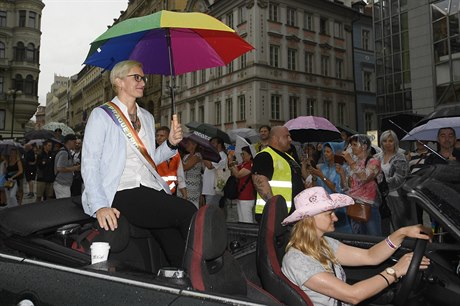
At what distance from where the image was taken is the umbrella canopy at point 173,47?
3.71 metres

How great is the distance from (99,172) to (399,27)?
25.9 meters

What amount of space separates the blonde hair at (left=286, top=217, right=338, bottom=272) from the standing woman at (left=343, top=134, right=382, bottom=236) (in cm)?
Result: 297

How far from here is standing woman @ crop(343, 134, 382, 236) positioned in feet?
17.9

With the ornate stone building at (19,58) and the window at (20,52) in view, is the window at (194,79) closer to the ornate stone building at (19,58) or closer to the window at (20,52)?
the ornate stone building at (19,58)

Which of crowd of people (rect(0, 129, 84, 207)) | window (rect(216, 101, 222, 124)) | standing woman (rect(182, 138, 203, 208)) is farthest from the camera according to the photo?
window (rect(216, 101, 222, 124))

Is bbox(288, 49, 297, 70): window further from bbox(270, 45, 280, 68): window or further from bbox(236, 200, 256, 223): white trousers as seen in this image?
bbox(236, 200, 256, 223): white trousers

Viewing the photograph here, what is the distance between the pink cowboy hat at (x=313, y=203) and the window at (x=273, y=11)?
103 feet

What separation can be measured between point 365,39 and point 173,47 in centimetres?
3900

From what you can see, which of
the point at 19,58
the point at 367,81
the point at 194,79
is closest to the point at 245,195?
the point at 194,79

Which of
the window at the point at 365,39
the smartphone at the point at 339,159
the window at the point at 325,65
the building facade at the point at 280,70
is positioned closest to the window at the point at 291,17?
the building facade at the point at 280,70

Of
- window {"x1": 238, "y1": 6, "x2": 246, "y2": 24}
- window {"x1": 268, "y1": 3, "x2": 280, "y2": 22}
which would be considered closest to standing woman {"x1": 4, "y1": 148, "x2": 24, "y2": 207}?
window {"x1": 238, "y1": 6, "x2": 246, "y2": 24}

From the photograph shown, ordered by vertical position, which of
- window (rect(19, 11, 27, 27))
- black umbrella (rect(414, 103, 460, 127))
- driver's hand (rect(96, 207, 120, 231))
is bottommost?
driver's hand (rect(96, 207, 120, 231))

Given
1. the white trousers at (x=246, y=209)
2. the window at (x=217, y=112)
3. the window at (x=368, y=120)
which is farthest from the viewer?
the window at (x=368, y=120)

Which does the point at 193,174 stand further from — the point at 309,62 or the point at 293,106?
the point at 309,62
